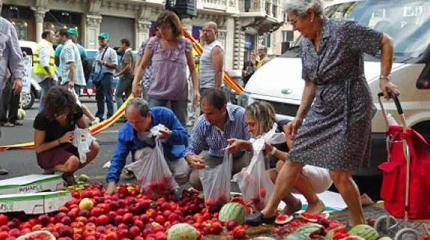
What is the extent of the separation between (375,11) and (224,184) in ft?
11.1

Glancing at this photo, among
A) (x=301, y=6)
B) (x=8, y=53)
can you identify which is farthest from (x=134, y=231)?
(x=8, y=53)

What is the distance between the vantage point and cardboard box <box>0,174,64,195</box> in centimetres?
531

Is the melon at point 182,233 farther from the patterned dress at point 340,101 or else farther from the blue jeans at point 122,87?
the blue jeans at point 122,87

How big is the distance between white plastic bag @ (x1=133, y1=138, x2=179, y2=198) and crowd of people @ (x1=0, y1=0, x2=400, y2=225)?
121mm

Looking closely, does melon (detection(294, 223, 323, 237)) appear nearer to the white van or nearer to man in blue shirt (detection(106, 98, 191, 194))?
man in blue shirt (detection(106, 98, 191, 194))

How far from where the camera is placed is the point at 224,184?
539 centimetres

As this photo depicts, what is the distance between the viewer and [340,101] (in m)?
4.65

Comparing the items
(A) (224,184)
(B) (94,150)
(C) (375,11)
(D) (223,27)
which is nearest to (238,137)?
(A) (224,184)

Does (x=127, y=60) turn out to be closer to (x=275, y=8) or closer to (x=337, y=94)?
(x=337, y=94)

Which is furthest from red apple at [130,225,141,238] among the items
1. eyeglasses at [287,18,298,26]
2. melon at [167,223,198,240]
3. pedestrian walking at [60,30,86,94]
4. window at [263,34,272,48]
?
window at [263,34,272,48]

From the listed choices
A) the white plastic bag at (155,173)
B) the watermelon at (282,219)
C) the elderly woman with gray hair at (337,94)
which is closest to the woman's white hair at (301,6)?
the elderly woman with gray hair at (337,94)

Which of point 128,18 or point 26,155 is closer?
point 26,155

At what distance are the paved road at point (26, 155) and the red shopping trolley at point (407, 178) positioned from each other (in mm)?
3931

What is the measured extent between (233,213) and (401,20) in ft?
11.3
